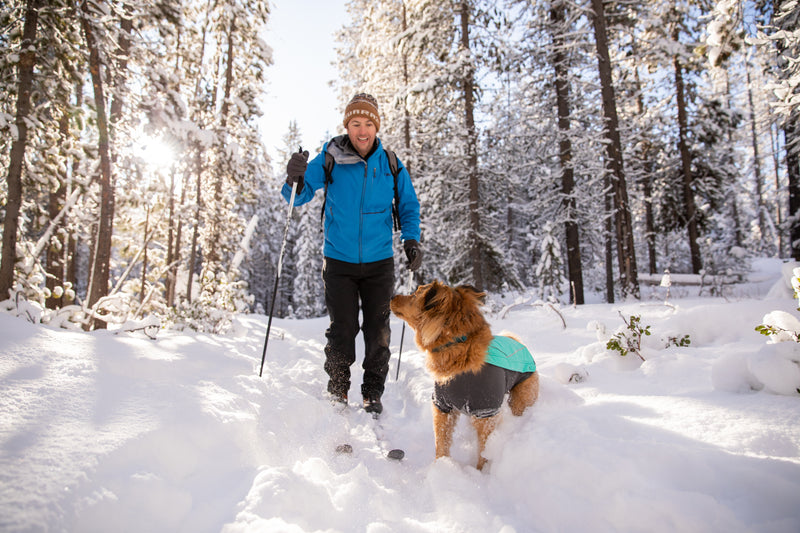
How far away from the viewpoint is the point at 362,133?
3.43 m

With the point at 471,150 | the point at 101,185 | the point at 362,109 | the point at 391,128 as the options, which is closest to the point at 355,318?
the point at 362,109

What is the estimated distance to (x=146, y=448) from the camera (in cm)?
170

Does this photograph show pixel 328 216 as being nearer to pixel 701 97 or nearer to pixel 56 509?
pixel 56 509

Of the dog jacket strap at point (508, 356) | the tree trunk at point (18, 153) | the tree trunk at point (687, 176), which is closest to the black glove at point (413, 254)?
the dog jacket strap at point (508, 356)

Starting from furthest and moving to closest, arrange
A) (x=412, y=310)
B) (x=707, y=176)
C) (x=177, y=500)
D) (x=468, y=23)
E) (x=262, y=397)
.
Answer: (x=707, y=176), (x=468, y=23), (x=262, y=397), (x=412, y=310), (x=177, y=500)

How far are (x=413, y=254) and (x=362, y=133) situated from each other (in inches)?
51.5

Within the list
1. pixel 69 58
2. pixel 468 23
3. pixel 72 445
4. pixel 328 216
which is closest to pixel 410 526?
pixel 72 445

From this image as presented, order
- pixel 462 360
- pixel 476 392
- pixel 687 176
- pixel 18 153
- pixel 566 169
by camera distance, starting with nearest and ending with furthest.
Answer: pixel 476 392 → pixel 462 360 → pixel 18 153 → pixel 566 169 → pixel 687 176

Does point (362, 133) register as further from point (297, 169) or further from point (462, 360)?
point (462, 360)

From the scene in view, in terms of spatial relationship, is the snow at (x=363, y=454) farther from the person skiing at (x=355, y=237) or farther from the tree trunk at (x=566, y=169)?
the tree trunk at (x=566, y=169)

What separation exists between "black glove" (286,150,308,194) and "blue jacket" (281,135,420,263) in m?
0.09

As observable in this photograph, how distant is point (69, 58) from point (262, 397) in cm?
676

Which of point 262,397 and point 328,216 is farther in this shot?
point 328,216

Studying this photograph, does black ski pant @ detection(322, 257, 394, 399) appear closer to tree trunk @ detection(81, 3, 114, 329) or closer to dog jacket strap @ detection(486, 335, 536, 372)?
dog jacket strap @ detection(486, 335, 536, 372)
